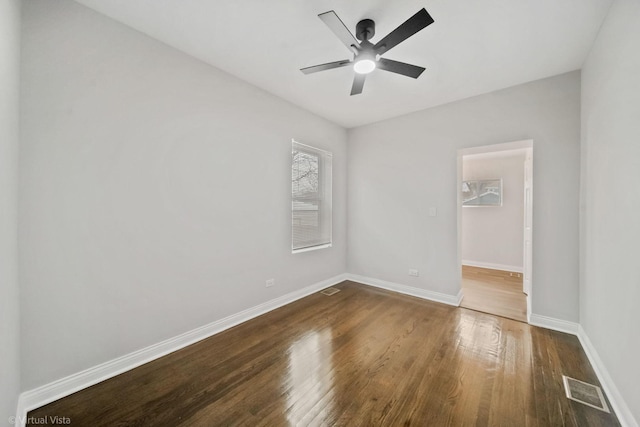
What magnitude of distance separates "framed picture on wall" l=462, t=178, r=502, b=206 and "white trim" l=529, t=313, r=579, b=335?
3199 mm

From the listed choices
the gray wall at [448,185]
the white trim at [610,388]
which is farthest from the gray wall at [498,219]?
the white trim at [610,388]

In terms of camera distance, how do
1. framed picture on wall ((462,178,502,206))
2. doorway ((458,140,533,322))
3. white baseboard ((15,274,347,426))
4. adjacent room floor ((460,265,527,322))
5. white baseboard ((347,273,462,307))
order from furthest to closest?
framed picture on wall ((462,178,502,206)) < doorway ((458,140,533,322)) < white baseboard ((347,273,462,307)) < adjacent room floor ((460,265,527,322)) < white baseboard ((15,274,347,426))

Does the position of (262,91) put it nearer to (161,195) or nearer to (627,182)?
(161,195)

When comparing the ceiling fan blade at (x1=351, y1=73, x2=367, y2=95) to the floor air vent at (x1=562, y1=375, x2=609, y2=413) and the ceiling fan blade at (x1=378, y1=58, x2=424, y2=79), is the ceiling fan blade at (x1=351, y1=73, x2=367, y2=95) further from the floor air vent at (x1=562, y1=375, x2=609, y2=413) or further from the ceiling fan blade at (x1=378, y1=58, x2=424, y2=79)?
the floor air vent at (x1=562, y1=375, x2=609, y2=413)

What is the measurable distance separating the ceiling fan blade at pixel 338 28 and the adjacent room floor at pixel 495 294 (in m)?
3.34

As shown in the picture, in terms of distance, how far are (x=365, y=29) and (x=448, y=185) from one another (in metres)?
2.29

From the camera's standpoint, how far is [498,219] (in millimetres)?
5312

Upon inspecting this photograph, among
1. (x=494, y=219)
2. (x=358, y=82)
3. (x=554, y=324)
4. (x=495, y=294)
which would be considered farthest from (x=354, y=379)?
(x=494, y=219)

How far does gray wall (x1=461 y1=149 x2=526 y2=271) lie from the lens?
5078 mm

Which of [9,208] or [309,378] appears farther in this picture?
[309,378]

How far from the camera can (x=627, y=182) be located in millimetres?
1544

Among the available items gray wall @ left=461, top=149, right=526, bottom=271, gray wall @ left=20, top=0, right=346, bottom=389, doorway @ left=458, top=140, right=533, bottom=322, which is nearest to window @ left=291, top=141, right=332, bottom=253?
gray wall @ left=20, top=0, right=346, bottom=389

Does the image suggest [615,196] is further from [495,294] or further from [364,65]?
[495,294]

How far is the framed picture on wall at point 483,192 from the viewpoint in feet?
17.3
